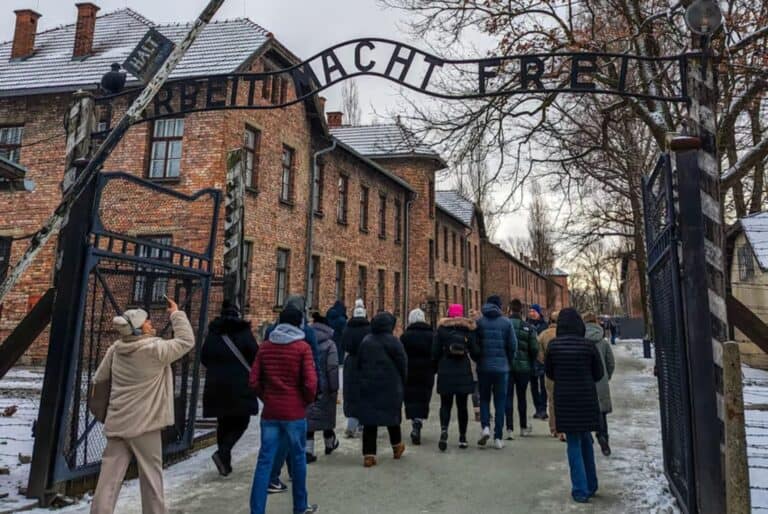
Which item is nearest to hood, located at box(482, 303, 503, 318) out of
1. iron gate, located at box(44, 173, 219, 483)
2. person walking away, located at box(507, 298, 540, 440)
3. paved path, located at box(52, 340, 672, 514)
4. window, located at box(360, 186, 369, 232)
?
person walking away, located at box(507, 298, 540, 440)

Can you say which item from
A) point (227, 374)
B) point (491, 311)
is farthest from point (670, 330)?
point (227, 374)

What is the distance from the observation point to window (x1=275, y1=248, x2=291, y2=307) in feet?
62.4

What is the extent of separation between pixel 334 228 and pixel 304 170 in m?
3.05

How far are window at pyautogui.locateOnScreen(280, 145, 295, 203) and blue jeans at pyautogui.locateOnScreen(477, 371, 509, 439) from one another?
42.1 feet

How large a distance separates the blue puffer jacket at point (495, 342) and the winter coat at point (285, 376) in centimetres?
346

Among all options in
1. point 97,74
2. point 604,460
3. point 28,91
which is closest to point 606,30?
point 604,460

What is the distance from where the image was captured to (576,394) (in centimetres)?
557

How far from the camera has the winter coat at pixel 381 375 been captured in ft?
22.6

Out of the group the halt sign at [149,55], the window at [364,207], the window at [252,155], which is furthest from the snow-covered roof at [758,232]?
the window at [364,207]

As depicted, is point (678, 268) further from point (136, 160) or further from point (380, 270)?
point (380, 270)

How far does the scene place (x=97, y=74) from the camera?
18.3 metres

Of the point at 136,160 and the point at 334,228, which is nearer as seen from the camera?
the point at 136,160

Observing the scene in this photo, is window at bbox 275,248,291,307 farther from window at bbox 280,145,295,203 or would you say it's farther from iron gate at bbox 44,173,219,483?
iron gate at bbox 44,173,219,483

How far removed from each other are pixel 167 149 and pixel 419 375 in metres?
12.1
